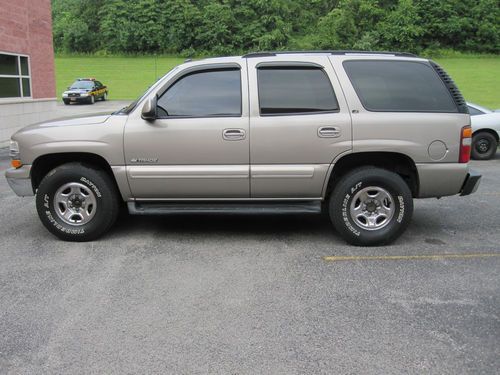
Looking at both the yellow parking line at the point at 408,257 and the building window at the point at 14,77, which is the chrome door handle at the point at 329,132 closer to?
the yellow parking line at the point at 408,257

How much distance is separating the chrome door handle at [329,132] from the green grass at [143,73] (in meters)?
32.9

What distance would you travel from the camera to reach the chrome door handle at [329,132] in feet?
18.0

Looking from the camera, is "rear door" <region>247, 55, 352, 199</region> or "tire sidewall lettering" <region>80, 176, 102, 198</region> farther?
"tire sidewall lettering" <region>80, 176, 102, 198</region>

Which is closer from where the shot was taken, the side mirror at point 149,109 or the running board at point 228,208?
the side mirror at point 149,109

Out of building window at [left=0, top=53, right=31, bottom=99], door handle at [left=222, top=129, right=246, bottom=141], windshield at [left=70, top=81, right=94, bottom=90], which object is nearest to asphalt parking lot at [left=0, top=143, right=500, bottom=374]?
door handle at [left=222, top=129, right=246, bottom=141]

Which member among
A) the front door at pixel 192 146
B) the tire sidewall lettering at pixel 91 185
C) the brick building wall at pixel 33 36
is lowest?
the tire sidewall lettering at pixel 91 185

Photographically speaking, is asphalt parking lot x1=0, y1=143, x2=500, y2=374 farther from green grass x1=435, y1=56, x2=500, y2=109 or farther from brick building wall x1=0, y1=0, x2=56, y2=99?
green grass x1=435, y1=56, x2=500, y2=109

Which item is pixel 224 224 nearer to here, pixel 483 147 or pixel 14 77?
pixel 483 147

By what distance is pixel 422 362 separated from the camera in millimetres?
3250

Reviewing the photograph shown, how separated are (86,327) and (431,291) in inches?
108

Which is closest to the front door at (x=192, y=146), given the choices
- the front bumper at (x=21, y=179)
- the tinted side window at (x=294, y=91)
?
the tinted side window at (x=294, y=91)

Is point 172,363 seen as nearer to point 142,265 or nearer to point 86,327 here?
point 86,327

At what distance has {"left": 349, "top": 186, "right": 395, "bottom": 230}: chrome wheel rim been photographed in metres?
5.64

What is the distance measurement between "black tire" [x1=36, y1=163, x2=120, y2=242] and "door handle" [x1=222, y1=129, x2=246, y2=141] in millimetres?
1363
